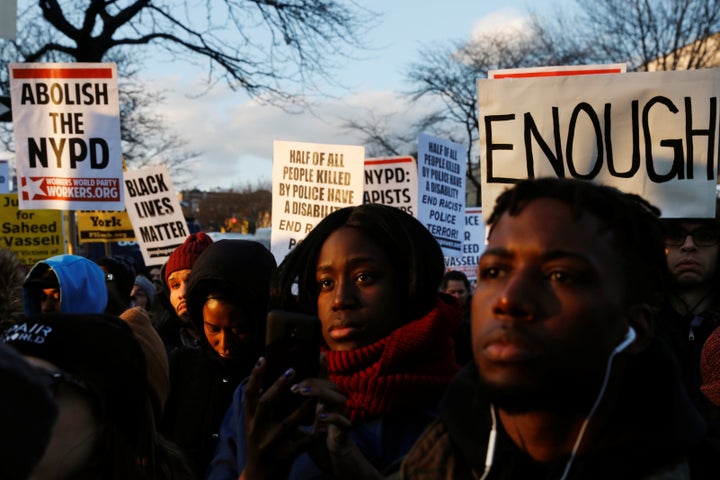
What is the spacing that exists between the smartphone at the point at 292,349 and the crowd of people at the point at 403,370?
0.04ft

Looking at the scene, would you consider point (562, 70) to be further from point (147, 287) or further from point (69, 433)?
point (147, 287)

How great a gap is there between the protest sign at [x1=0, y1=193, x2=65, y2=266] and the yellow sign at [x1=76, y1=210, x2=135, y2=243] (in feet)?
0.95

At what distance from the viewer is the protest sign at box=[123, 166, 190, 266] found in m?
9.80

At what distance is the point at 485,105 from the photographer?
459 cm

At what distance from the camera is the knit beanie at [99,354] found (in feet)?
7.75

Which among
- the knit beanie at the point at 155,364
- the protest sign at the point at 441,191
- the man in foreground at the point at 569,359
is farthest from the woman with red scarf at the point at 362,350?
the protest sign at the point at 441,191

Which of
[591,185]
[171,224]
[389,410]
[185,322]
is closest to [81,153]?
[171,224]

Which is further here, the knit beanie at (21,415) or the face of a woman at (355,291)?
the face of a woman at (355,291)

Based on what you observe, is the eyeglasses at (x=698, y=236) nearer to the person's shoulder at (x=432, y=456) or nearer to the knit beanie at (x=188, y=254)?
the knit beanie at (x=188, y=254)

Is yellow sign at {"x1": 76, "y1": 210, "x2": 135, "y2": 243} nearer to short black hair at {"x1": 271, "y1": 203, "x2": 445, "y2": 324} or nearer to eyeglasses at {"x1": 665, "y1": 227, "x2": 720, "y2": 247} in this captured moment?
eyeglasses at {"x1": 665, "y1": 227, "x2": 720, "y2": 247}

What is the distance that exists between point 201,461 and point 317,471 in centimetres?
121

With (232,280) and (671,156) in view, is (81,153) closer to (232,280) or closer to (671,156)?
(232,280)

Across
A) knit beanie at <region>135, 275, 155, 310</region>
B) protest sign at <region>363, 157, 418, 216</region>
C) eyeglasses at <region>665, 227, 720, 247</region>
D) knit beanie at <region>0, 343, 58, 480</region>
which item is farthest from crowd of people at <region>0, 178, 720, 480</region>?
protest sign at <region>363, 157, 418, 216</region>

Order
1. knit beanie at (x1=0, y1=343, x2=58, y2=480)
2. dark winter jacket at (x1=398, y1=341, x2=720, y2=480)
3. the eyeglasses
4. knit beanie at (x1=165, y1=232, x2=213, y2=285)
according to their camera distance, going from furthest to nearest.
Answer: knit beanie at (x1=165, y1=232, x2=213, y2=285), the eyeglasses, dark winter jacket at (x1=398, y1=341, x2=720, y2=480), knit beanie at (x1=0, y1=343, x2=58, y2=480)
